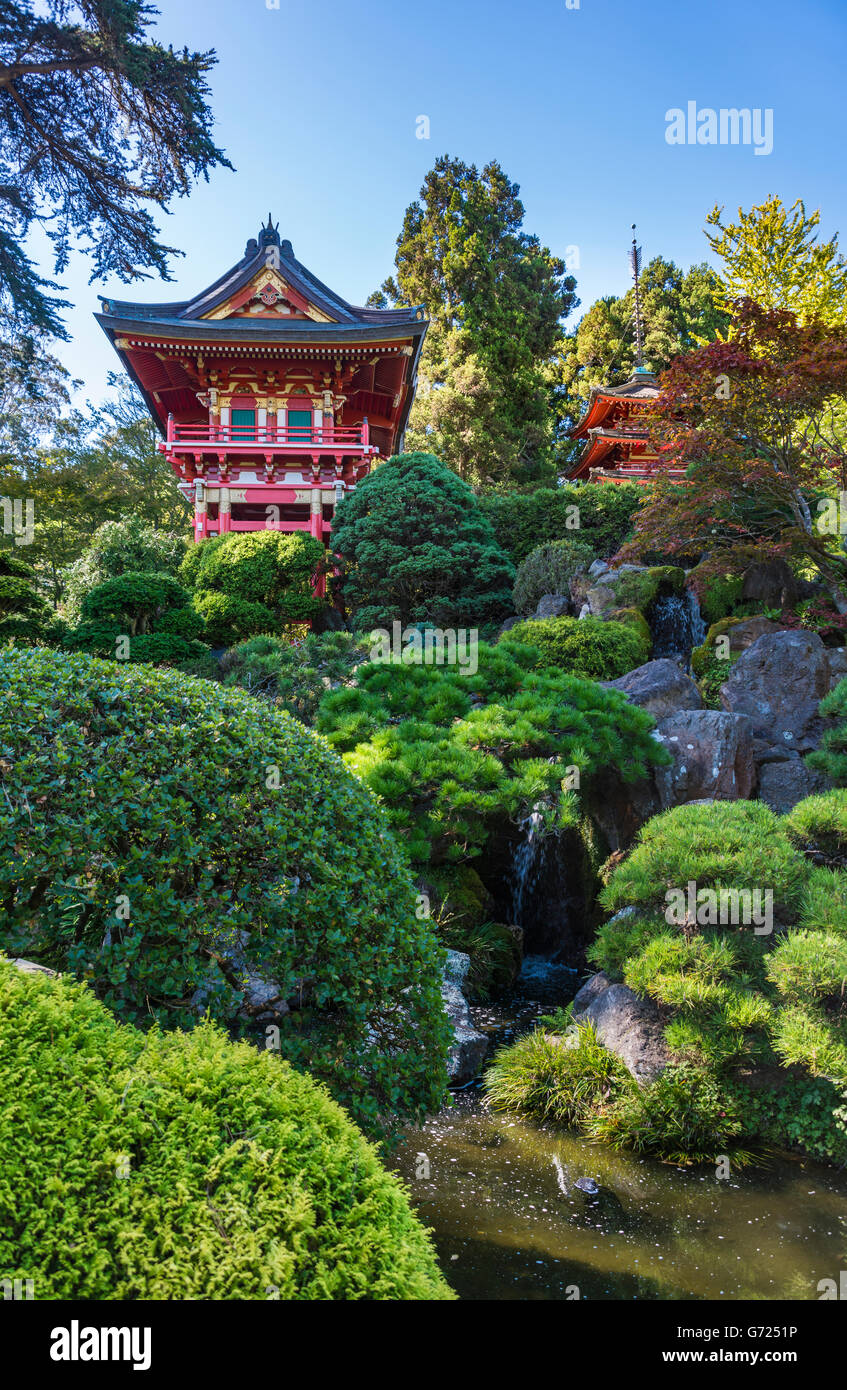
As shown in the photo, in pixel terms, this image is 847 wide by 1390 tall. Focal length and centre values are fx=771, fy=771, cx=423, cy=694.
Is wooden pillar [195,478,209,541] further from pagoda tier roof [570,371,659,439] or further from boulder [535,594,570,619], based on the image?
pagoda tier roof [570,371,659,439]

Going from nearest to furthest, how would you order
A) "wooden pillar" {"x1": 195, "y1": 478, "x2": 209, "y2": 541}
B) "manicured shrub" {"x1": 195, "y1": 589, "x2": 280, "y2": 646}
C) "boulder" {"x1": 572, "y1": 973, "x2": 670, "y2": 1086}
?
"boulder" {"x1": 572, "y1": 973, "x2": 670, "y2": 1086} → "manicured shrub" {"x1": 195, "y1": 589, "x2": 280, "y2": 646} → "wooden pillar" {"x1": 195, "y1": 478, "x2": 209, "y2": 541}

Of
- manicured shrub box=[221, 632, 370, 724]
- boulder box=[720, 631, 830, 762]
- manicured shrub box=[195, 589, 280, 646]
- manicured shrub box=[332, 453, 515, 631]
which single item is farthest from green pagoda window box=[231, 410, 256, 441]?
boulder box=[720, 631, 830, 762]

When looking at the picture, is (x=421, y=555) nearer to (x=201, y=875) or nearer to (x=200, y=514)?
(x=200, y=514)

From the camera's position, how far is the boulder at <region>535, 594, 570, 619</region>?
12.4 metres

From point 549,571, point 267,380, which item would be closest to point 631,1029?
point 549,571

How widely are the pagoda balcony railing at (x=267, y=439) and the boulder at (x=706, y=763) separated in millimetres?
12957

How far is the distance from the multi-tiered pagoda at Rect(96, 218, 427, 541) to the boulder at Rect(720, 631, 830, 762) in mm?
11662

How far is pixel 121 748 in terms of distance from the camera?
2.54 m

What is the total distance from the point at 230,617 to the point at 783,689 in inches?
350

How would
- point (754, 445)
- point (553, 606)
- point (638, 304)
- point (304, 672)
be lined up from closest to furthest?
point (304, 672) < point (754, 445) < point (553, 606) < point (638, 304)

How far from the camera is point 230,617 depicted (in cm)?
1342
